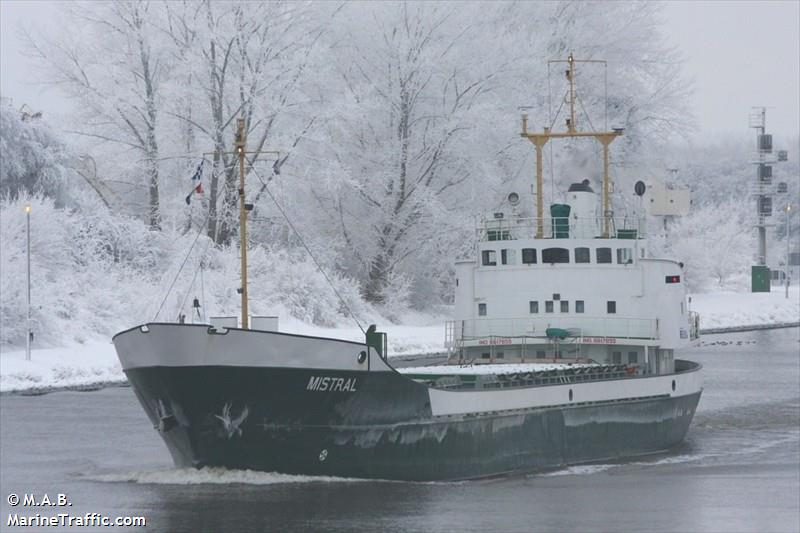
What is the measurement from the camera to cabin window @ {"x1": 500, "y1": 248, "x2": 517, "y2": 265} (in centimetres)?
3569

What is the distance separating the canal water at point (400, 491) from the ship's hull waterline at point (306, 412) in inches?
17.7

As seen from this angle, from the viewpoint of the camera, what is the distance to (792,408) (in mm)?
45188

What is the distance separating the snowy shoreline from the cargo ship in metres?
17.0

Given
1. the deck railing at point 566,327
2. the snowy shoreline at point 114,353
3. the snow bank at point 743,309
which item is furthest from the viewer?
the snow bank at point 743,309

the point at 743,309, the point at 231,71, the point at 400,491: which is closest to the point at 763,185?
the point at 743,309

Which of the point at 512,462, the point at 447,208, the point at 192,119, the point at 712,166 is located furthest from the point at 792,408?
the point at 712,166

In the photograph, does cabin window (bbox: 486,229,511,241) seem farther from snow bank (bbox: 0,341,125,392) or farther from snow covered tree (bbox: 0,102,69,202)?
snow covered tree (bbox: 0,102,69,202)

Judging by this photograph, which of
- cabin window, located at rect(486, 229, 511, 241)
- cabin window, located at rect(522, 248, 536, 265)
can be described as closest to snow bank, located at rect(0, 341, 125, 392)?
cabin window, located at rect(486, 229, 511, 241)

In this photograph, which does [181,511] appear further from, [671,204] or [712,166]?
[712,166]

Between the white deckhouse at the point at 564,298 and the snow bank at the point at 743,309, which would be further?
the snow bank at the point at 743,309

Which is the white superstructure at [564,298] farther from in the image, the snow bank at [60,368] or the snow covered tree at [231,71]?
the snow covered tree at [231,71]

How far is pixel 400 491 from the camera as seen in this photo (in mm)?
27547

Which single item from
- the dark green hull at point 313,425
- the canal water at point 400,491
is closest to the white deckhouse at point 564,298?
the canal water at point 400,491

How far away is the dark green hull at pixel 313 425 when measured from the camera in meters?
26.9
